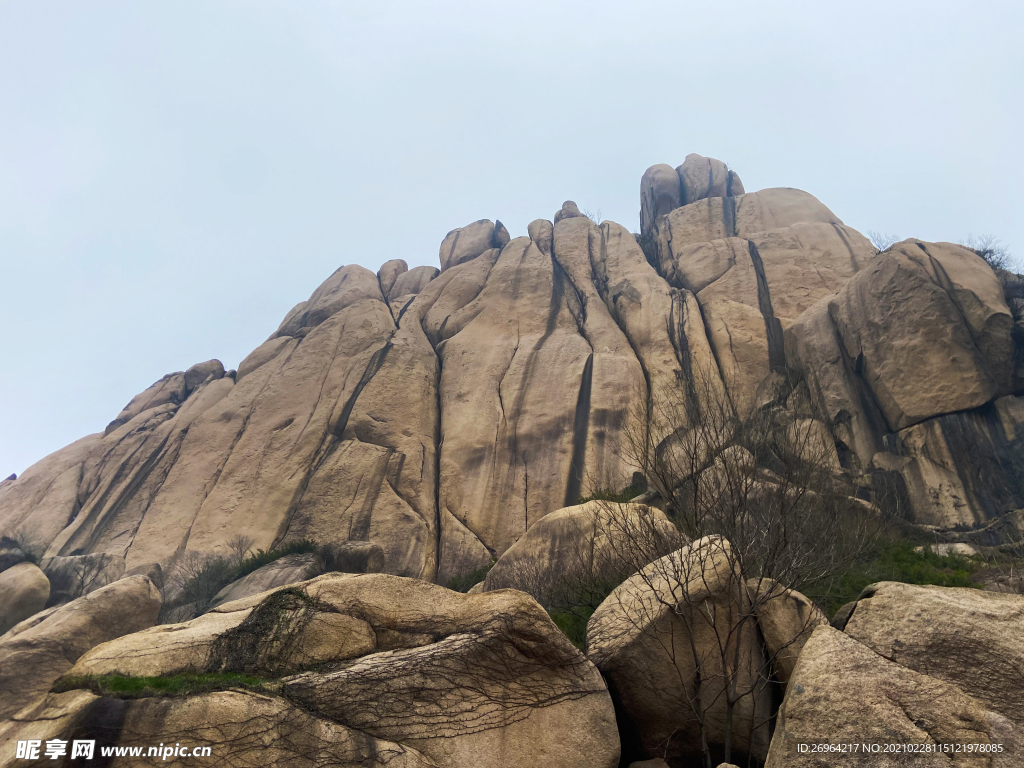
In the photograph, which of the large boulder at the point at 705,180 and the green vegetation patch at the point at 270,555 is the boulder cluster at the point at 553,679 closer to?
the green vegetation patch at the point at 270,555

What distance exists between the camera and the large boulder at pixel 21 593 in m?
21.8

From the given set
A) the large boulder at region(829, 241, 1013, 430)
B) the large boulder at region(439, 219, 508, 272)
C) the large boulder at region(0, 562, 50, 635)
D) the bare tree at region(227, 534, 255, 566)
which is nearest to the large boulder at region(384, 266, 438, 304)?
the large boulder at region(439, 219, 508, 272)

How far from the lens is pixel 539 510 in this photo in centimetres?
2667

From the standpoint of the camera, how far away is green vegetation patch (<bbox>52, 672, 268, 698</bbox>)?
6.61m

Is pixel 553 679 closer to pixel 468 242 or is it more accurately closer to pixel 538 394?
pixel 538 394

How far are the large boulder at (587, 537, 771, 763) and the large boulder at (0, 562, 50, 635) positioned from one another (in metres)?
23.6

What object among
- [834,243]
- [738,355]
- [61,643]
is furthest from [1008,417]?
[61,643]

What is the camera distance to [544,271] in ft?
125

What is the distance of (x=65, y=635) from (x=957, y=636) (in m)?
17.4

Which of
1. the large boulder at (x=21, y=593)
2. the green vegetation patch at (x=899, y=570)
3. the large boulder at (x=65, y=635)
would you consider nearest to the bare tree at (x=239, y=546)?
the large boulder at (x=21, y=593)

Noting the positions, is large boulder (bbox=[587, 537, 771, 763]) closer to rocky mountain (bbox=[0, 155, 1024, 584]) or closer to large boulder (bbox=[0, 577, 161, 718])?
rocky mountain (bbox=[0, 155, 1024, 584])

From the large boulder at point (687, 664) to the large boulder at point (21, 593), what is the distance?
928 inches

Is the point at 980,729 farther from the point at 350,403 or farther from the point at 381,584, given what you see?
the point at 350,403

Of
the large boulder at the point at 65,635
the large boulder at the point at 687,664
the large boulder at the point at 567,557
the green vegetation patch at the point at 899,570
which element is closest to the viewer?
the large boulder at the point at 687,664
